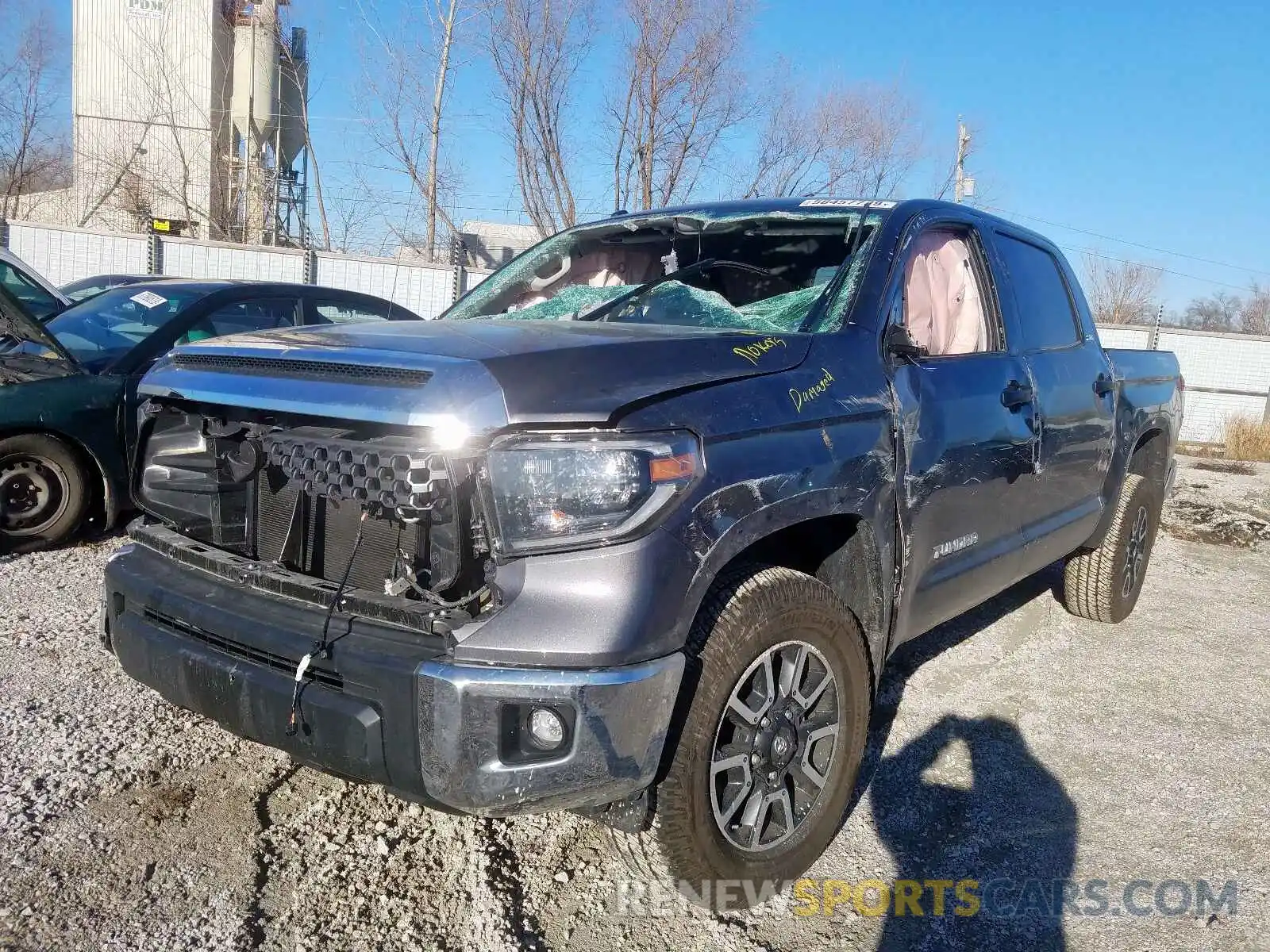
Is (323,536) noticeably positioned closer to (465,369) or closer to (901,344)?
(465,369)

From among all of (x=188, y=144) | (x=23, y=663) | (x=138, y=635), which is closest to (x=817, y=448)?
(x=138, y=635)

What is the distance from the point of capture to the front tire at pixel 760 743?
226cm

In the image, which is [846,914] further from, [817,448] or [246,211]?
[246,211]

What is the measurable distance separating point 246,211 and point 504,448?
25.9m

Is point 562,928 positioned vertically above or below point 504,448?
below

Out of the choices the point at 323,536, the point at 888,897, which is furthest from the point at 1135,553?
the point at 323,536

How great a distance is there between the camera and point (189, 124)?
2750cm

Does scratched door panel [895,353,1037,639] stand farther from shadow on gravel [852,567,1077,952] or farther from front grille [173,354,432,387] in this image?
front grille [173,354,432,387]

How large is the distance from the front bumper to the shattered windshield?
51.2 inches

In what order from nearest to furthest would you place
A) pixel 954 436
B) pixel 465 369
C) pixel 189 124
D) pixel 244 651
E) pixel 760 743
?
pixel 465 369, pixel 244 651, pixel 760 743, pixel 954 436, pixel 189 124

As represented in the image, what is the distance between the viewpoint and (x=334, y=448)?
237cm

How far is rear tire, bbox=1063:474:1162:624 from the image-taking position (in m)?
4.95

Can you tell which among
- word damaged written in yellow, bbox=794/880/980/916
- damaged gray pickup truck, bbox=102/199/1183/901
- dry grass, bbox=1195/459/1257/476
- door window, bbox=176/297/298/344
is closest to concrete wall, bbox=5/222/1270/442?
dry grass, bbox=1195/459/1257/476

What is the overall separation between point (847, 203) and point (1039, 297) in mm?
1242
